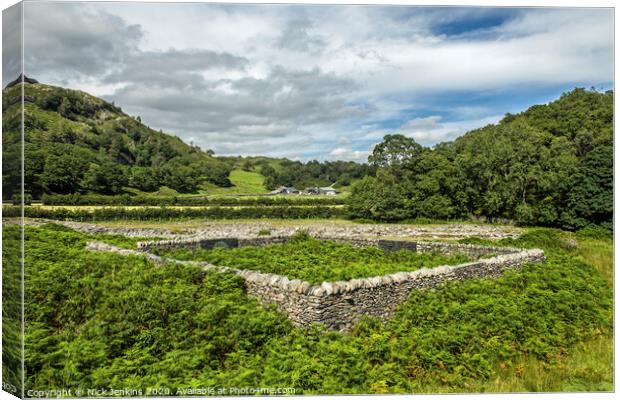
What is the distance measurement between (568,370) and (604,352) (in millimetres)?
907

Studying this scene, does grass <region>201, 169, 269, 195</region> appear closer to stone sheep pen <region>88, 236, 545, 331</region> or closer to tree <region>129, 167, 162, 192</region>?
tree <region>129, 167, 162, 192</region>

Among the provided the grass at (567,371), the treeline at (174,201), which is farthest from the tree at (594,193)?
the treeline at (174,201)

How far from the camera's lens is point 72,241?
41.2 ft

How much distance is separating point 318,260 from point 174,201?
5.46m

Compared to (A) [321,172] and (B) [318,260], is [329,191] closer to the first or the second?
(A) [321,172]

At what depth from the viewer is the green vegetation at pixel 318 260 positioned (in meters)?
8.60

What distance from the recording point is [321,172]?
13500 mm

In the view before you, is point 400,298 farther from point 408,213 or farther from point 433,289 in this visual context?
point 408,213

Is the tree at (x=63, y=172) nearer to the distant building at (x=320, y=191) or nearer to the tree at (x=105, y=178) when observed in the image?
the tree at (x=105, y=178)

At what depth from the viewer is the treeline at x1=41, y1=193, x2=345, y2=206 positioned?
10469 mm

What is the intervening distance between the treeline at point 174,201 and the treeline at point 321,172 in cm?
275

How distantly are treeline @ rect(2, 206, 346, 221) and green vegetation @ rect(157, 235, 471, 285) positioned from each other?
2842mm

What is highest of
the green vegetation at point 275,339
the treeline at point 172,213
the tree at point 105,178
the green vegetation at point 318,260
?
the tree at point 105,178

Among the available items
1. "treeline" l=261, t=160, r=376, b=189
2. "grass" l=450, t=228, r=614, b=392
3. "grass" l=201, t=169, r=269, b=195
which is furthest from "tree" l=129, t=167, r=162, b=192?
"grass" l=450, t=228, r=614, b=392
